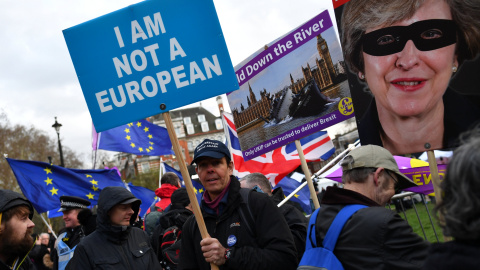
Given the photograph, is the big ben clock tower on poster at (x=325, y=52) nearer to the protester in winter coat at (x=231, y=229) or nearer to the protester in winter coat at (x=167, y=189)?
the protester in winter coat at (x=231, y=229)

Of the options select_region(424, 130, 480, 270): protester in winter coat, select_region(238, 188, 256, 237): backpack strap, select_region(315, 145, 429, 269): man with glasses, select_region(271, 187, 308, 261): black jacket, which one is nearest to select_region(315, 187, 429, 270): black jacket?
select_region(315, 145, 429, 269): man with glasses

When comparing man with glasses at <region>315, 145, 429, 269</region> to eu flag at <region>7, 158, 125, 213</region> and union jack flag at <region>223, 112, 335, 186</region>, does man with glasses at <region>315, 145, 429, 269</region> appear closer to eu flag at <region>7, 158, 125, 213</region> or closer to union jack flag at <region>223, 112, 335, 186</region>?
union jack flag at <region>223, 112, 335, 186</region>

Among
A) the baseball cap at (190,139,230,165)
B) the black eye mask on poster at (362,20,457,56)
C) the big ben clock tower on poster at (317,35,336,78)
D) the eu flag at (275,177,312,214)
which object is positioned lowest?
the eu flag at (275,177,312,214)

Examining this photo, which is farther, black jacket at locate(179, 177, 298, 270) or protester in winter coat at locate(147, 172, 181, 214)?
protester in winter coat at locate(147, 172, 181, 214)

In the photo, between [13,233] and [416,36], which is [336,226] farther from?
[13,233]

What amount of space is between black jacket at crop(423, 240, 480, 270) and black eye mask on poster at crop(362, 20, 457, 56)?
208 centimetres

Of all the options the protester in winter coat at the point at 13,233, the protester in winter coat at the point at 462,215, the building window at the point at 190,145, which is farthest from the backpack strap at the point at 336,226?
the building window at the point at 190,145

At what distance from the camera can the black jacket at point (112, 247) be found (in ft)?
15.4

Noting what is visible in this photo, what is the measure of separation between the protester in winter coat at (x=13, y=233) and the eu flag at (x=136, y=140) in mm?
7708

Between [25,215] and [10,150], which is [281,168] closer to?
[25,215]

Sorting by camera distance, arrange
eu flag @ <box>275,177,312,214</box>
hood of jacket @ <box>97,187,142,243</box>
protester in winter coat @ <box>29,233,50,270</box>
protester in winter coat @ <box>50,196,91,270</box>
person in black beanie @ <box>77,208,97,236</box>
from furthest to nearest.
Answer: protester in winter coat @ <box>29,233,50,270</box> < eu flag @ <box>275,177,312,214</box> < protester in winter coat @ <box>50,196,91,270</box> < person in black beanie @ <box>77,208,97,236</box> < hood of jacket @ <box>97,187,142,243</box>

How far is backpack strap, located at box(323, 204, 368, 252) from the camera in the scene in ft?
9.63

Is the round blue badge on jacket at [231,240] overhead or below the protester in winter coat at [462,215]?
below

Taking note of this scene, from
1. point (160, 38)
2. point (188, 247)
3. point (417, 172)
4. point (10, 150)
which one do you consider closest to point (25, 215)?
point (188, 247)
